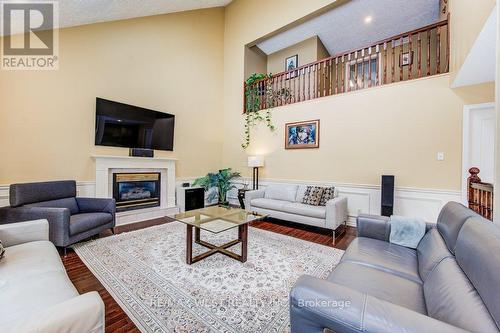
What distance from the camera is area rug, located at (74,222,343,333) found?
62.1 inches

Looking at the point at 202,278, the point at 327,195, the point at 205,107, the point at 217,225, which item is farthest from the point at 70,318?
the point at 205,107

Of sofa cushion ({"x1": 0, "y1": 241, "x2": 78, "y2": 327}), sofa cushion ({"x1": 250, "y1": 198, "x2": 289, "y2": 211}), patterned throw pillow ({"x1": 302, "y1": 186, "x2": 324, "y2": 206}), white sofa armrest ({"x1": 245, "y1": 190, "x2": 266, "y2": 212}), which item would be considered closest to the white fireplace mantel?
white sofa armrest ({"x1": 245, "y1": 190, "x2": 266, "y2": 212})

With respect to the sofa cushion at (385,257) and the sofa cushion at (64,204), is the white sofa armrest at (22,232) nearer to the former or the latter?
the sofa cushion at (64,204)

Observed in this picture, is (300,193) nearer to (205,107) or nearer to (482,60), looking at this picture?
(482,60)

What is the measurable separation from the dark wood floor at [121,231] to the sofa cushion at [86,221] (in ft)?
0.94

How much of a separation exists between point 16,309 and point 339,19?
258 inches

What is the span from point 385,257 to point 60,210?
3.47m

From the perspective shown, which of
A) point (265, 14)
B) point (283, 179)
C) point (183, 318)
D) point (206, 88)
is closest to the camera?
point (183, 318)

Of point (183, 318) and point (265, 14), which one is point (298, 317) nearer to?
point (183, 318)

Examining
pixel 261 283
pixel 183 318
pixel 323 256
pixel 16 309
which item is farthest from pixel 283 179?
pixel 16 309

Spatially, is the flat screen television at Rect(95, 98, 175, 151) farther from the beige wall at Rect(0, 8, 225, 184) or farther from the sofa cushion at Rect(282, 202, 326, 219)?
the sofa cushion at Rect(282, 202, 326, 219)

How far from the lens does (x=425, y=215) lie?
334cm

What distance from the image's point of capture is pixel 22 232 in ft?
5.96

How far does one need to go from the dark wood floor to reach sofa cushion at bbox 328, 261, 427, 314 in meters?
1.49
